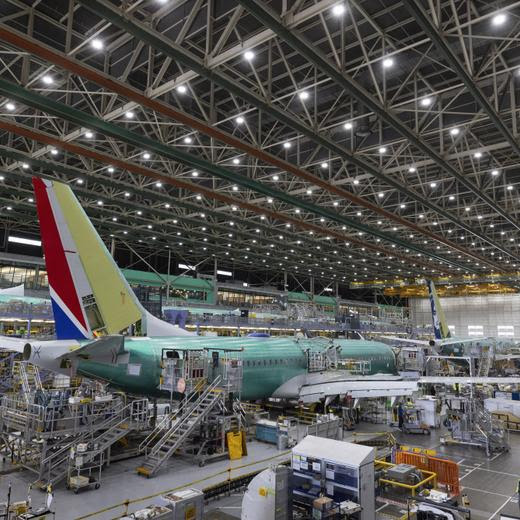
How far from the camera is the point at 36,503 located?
12.5 m

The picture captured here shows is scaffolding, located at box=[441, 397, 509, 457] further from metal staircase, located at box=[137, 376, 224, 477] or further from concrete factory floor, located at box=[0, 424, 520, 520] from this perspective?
metal staircase, located at box=[137, 376, 224, 477]

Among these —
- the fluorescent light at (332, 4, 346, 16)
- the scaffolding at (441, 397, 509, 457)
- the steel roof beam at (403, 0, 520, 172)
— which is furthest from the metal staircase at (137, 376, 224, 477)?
the steel roof beam at (403, 0, 520, 172)

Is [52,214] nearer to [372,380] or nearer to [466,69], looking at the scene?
[466,69]

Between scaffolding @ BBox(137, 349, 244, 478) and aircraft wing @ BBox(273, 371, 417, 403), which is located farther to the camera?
aircraft wing @ BBox(273, 371, 417, 403)

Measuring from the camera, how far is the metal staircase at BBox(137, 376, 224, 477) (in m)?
15.4

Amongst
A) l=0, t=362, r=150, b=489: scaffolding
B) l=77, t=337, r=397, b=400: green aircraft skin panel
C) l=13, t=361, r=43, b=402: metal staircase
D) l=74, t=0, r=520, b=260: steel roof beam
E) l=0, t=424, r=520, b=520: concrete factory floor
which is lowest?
l=0, t=424, r=520, b=520: concrete factory floor

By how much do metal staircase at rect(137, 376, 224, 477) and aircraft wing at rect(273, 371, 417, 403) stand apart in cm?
760

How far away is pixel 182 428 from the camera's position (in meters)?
17.1

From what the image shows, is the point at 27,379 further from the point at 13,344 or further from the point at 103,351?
the point at 103,351

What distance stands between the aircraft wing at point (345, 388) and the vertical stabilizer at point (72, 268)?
12.6 m

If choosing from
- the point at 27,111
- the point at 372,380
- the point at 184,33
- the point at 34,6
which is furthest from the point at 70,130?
the point at 372,380

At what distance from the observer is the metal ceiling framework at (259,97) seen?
14781 mm

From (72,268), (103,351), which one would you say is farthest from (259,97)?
(103,351)

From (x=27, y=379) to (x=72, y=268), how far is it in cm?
1152
